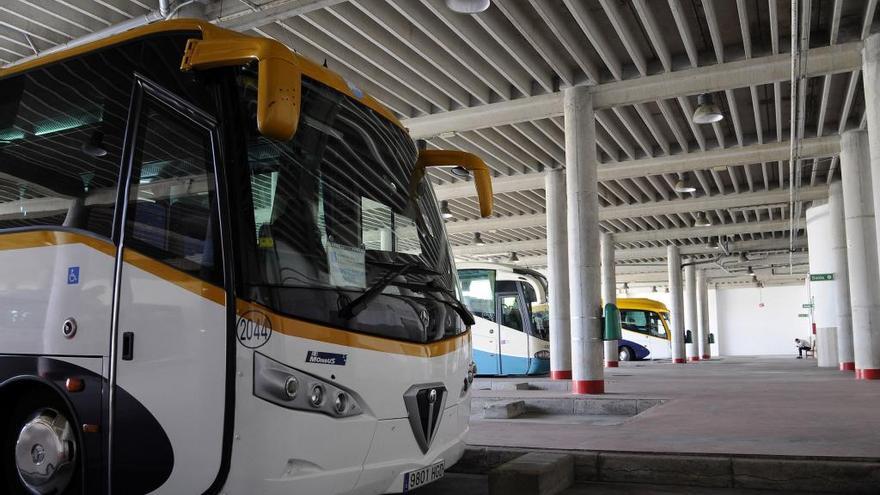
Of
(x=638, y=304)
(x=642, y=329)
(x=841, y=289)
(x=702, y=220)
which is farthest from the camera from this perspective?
(x=638, y=304)

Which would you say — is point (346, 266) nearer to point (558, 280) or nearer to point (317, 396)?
point (317, 396)

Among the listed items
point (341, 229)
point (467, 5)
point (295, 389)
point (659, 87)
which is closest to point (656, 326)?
point (659, 87)

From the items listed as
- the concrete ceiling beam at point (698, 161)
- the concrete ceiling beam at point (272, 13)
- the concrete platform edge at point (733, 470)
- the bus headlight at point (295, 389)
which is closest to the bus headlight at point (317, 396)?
the bus headlight at point (295, 389)

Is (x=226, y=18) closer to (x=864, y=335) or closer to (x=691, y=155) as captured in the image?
(x=691, y=155)

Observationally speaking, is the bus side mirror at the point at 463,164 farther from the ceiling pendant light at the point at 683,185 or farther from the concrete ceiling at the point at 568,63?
the ceiling pendant light at the point at 683,185

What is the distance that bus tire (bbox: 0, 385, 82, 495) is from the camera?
399cm

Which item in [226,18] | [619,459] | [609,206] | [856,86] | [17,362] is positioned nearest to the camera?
[17,362]

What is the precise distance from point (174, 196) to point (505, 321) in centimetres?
1661

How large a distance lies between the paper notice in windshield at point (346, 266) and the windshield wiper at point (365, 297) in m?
0.07

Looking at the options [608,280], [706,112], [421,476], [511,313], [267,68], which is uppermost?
[706,112]

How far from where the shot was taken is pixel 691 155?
18.5m

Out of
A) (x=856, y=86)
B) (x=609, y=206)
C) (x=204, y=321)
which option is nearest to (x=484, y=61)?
(x=856, y=86)

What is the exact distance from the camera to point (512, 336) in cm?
2006

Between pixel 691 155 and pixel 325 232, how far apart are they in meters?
16.3
